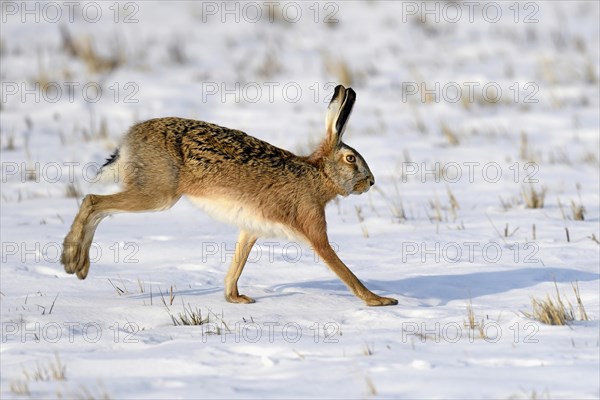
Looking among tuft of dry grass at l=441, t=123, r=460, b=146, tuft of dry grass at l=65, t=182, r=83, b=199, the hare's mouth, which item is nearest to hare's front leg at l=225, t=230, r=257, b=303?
the hare's mouth

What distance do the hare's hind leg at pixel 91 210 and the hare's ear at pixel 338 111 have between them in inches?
42.1

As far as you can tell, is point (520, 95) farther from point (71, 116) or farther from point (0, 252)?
point (0, 252)

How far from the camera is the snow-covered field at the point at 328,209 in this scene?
4.79 m

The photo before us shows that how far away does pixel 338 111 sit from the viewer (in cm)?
657

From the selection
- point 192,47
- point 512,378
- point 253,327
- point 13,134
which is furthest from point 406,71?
point 512,378

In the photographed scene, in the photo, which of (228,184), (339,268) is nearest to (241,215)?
(228,184)

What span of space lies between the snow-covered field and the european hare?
0.30 metres

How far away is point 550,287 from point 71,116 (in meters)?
8.06

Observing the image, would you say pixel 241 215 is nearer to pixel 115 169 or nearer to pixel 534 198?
pixel 115 169

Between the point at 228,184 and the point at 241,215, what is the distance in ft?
0.70

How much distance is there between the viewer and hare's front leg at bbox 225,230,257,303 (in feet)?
21.2

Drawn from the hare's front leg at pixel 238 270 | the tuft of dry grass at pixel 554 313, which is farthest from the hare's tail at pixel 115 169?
the tuft of dry grass at pixel 554 313

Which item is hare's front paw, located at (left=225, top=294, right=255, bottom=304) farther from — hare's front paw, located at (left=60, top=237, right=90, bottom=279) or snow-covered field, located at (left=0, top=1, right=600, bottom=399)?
hare's front paw, located at (left=60, top=237, right=90, bottom=279)

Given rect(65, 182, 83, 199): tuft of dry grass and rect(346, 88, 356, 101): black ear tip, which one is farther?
rect(65, 182, 83, 199): tuft of dry grass
